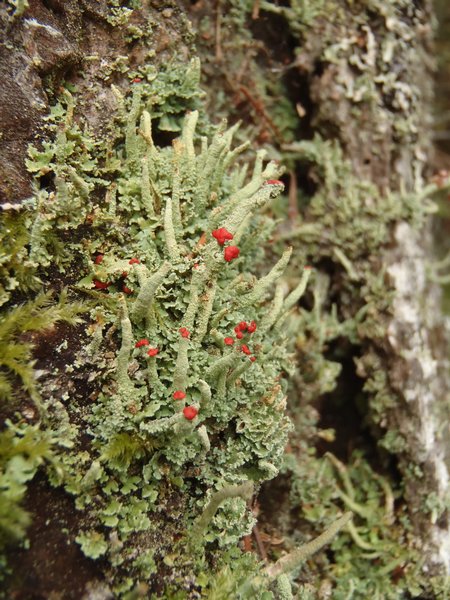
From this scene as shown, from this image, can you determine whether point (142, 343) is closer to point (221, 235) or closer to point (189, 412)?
point (189, 412)

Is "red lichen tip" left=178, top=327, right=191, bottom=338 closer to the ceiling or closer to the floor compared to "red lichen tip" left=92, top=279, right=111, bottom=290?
closer to the floor

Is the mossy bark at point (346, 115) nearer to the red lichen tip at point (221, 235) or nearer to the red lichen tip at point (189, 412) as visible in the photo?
the red lichen tip at point (221, 235)

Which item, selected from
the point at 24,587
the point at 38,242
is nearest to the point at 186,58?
the point at 38,242

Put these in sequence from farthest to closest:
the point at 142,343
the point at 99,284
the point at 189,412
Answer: the point at 99,284 < the point at 142,343 < the point at 189,412

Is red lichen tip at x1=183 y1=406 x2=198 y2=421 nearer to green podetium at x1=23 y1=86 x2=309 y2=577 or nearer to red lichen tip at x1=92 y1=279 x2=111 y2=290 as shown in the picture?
green podetium at x1=23 y1=86 x2=309 y2=577

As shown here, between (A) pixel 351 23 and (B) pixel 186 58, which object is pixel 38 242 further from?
(A) pixel 351 23

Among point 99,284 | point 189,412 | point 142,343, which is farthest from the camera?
point 99,284

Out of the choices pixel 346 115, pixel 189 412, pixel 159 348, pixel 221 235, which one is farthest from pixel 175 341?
pixel 346 115

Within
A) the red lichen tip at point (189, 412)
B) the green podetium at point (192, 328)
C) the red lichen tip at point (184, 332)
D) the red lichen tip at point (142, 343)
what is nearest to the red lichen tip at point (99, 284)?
the green podetium at point (192, 328)

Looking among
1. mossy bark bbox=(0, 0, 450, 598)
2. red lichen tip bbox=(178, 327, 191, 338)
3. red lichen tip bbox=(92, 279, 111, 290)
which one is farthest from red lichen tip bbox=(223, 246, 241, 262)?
mossy bark bbox=(0, 0, 450, 598)
